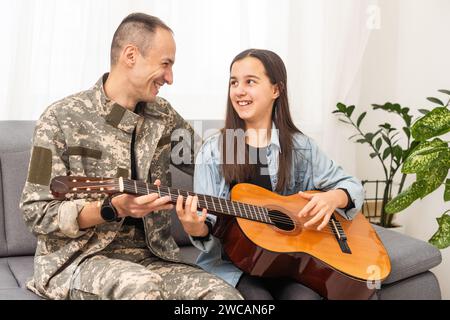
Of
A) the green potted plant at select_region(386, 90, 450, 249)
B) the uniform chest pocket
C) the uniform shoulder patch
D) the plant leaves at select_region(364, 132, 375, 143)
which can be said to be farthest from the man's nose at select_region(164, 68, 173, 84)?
the plant leaves at select_region(364, 132, 375, 143)

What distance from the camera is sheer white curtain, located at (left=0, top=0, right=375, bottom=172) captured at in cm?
219

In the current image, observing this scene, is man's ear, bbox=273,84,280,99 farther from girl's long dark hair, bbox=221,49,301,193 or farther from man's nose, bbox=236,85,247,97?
man's nose, bbox=236,85,247,97

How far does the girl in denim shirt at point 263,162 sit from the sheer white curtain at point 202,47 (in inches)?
26.9

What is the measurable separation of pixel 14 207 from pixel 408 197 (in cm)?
132

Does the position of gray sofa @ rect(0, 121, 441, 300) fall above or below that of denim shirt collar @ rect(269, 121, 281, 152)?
below

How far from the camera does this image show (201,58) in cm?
250

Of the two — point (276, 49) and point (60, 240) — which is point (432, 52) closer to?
point (276, 49)

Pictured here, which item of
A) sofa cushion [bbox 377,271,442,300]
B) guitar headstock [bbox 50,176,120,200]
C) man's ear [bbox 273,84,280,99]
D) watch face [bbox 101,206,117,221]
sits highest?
man's ear [bbox 273,84,280,99]

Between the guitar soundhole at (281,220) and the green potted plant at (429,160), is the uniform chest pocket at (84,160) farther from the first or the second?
the green potted plant at (429,160)

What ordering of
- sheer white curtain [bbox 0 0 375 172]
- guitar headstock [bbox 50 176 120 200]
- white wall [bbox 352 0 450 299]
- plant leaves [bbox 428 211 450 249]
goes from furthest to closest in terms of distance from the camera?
white wall [bbox 352 0 450 299], sheer white curtain [bbox 0 0 375 172], plant leaves [bbox 428 211 450 249], guitar headstock [bbox 50 176 120 200]

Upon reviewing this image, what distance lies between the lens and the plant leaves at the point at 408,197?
2.03 meters

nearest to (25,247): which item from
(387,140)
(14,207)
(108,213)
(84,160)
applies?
(14,207)

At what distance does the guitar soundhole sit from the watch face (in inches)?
17.8
